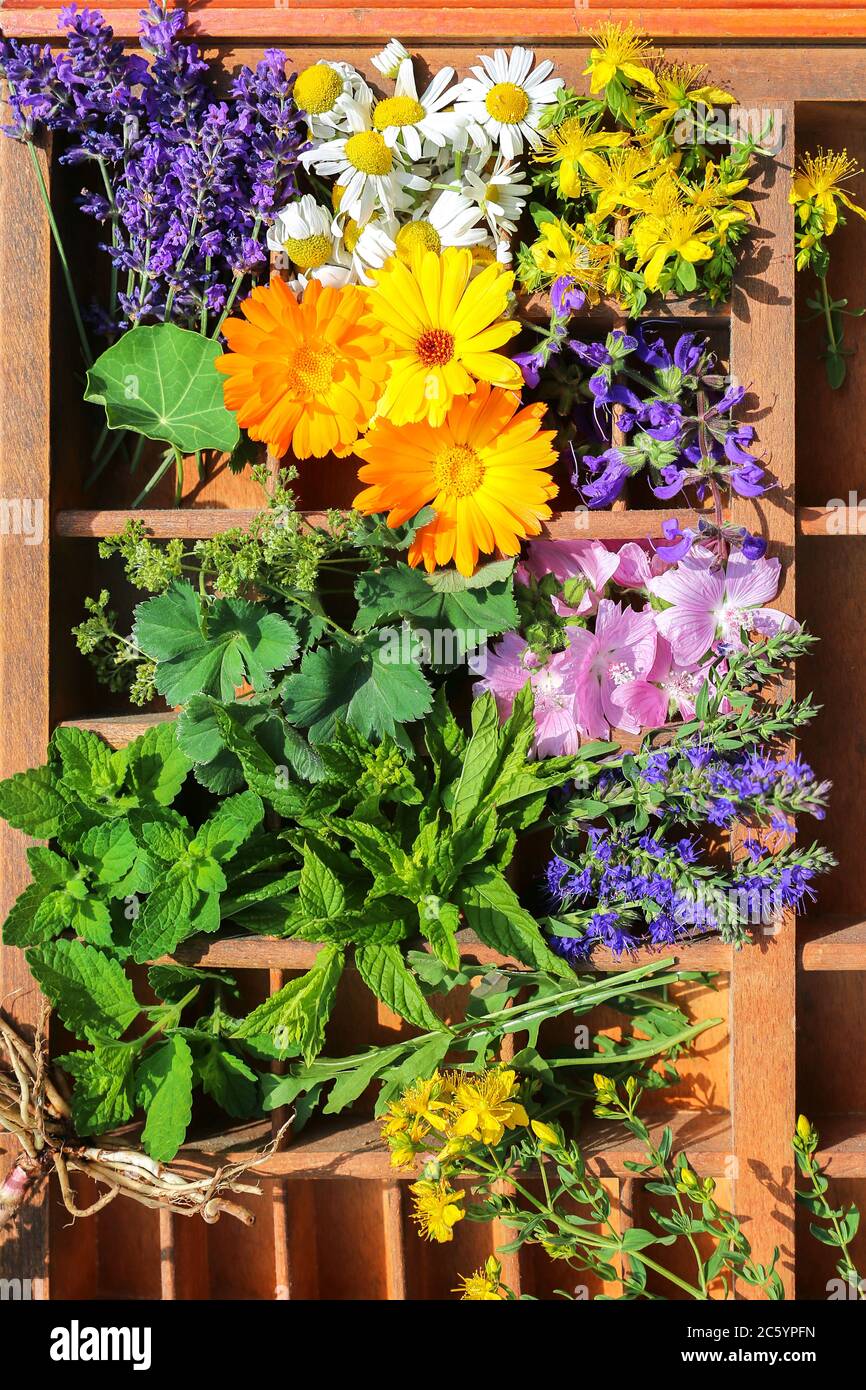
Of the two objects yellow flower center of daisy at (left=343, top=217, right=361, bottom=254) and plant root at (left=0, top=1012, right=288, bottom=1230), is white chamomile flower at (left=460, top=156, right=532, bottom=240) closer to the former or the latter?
yellow flower center of daisy at (left=343, top=217, right=361, bottom=254)

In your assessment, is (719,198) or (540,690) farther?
(540,690)

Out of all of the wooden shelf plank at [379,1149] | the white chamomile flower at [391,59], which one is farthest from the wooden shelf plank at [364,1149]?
the white chamomile flower at [391,59]

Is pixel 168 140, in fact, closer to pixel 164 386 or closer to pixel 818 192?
pixel 164 386

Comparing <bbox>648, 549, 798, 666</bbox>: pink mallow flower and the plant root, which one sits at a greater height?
<bbox>648, 549, 798, 666</bbox>: pink mallow flower

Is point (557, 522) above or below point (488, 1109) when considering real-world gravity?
above

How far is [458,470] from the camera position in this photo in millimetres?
1400

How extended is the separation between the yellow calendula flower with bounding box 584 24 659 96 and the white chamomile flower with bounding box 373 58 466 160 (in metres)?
0.18

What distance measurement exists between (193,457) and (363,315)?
382 millimetres

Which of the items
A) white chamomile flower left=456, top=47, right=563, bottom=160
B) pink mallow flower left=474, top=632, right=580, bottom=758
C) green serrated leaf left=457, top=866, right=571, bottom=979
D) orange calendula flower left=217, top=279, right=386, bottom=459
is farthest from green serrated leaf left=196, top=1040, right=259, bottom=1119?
white chamomile flower left=456, top=47, right=563, bottom=160

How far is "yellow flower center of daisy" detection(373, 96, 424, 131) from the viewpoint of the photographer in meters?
1.36

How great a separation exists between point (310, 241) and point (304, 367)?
17cm

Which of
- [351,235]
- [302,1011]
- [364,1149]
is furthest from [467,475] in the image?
[364,1149]

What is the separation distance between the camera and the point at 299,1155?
148cm

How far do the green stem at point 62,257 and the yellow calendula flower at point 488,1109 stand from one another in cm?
115
